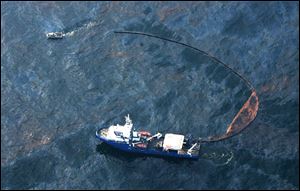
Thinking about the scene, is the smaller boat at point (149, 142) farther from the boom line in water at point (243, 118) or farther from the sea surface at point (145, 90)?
the boom line in water at point (243, 118)

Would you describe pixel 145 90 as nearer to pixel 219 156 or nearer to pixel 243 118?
pixel 243 118

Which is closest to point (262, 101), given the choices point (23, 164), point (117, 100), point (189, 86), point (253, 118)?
point (253, 118)

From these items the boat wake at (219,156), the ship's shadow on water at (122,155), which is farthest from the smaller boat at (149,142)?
the boat wake at (219,156)

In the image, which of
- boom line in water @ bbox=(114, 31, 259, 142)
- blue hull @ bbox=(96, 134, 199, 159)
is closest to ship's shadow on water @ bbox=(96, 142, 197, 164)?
blue hull @ bbox=(96, 134, 199, 159)

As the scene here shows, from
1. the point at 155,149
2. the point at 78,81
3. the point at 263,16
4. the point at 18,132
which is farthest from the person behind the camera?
the point at 263,16

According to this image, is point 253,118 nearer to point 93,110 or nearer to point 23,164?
point 93,110

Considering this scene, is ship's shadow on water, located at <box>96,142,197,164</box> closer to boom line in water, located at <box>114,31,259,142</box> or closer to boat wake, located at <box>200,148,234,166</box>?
boat wake, located at <box>200,148,234,166</box>

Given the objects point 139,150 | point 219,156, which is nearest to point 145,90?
point 139,150
